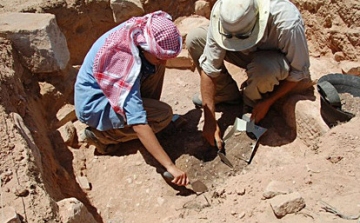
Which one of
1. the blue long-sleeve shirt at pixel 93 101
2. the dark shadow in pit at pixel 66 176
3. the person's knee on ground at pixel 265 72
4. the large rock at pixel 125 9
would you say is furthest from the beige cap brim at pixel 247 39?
the large rock at pixel 125 9

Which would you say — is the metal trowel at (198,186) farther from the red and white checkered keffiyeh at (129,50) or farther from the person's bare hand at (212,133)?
the red and white checkered keffiyeh at (129,50)

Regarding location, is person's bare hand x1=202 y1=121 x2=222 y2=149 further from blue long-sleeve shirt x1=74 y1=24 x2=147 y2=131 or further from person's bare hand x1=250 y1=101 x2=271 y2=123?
blue long-sleeve shirt x1=74 y1=24 x2=147 y2=131

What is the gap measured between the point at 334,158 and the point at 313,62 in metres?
1.37

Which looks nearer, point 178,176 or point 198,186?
point 178,176

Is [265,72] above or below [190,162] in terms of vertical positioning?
above

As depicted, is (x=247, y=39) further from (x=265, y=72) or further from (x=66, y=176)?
(x=66, y=176)

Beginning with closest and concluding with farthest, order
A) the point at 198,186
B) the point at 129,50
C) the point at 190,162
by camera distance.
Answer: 1. the point at 129,50
2. the point at 198,186
3. the point at 190,162

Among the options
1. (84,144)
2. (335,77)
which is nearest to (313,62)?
(335,77)

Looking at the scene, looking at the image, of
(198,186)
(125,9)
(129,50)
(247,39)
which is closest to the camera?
(129,50)

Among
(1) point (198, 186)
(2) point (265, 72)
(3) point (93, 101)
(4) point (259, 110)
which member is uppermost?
(3) point (93, 101)

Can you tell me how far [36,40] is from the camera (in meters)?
3.67

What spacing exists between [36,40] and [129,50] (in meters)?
1.09

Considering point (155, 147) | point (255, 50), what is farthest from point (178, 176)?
point (255, 50)

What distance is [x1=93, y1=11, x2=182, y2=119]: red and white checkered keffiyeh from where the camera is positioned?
296 centimetres
